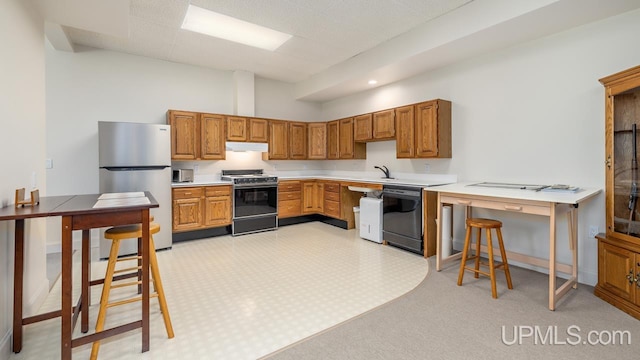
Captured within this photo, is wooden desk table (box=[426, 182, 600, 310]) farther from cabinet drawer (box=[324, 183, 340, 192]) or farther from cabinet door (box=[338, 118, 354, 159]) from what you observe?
cabinet door (box=[338, 118, 354, 159])

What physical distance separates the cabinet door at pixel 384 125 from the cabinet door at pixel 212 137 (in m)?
2.57

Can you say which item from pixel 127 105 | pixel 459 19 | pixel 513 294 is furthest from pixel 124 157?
pixel 513 294

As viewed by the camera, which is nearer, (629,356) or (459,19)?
(629,356)

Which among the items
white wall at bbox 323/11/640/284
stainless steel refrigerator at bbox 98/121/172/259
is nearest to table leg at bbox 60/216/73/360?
stainless steel refrigerator at bbox 98/121/172/259

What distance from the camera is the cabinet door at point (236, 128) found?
16.6 ft

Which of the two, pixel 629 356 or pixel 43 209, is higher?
pixel 43 209

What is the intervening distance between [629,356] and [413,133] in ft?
10.1

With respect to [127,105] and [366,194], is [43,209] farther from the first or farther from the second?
[366,194]

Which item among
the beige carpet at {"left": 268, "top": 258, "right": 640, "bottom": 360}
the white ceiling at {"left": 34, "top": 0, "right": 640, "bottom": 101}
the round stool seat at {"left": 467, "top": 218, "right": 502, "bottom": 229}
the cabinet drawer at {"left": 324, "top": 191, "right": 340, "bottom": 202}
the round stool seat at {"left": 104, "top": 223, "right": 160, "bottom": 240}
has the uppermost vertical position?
the white ceiling at {"left": 34, "top": 0, "right": 640, "bottom": 101}

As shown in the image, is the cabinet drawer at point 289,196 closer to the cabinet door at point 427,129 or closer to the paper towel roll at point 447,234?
the cabinet door at point 427,129

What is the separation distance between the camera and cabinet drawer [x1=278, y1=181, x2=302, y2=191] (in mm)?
5384

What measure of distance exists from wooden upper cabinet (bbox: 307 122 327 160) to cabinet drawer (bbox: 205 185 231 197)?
6.26ft

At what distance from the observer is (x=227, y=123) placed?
504 cm

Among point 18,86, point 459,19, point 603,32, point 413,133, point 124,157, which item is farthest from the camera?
point 413,133
